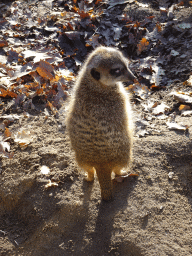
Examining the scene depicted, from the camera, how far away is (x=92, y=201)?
2605 millimetres

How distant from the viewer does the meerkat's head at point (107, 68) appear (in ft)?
6.56

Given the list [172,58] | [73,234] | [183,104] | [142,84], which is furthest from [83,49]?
[73,234]

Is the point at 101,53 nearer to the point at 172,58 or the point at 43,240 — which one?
the point at 43,240

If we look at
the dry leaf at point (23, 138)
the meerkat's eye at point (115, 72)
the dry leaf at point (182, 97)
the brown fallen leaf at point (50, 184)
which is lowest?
the brown fallen leaf at point (50, 184)

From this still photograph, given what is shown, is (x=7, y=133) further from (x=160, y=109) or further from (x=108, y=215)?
(x=160, y=109)

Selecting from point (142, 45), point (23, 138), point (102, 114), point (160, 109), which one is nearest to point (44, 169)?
point (23, 138)

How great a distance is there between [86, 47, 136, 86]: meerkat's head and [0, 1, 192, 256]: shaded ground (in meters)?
1.21

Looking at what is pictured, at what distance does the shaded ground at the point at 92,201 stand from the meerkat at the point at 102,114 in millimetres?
676

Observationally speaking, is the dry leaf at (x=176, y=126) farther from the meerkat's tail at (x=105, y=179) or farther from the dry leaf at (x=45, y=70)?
the dry leaf at (x=45, y=70)

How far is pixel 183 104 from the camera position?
11.0 feet

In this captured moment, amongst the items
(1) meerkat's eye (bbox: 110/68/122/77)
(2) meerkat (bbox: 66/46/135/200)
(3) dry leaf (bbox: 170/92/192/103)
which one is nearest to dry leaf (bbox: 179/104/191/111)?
(3) dry leaf (bbox: 170/92/192/103)

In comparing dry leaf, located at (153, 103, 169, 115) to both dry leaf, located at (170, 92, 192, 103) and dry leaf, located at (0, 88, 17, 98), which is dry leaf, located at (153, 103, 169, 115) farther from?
dry leaf, located at (0, 88, 17, 98)

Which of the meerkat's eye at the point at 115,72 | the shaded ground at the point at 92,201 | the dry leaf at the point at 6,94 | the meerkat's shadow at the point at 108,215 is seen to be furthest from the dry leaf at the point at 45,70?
the meerkat's shadow at the point at 108,215

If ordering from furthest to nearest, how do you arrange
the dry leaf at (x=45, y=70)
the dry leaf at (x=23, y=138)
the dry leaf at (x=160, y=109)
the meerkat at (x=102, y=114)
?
the dry leaf at (x=45, y=70) → the dry leaf at (x=160, y=109) → the dry leaf at (x=23, y=138) → the meerkat at (x=102, y=114)
